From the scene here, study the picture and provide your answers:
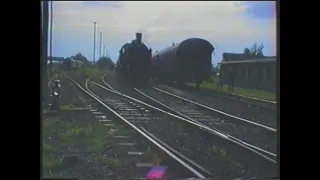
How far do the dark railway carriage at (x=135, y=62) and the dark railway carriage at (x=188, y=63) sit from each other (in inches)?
3.4

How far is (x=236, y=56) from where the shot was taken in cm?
341

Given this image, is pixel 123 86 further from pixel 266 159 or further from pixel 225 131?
pixel 266 159

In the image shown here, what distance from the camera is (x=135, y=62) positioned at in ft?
12.0

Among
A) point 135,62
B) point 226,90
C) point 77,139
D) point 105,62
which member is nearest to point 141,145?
point 77,139

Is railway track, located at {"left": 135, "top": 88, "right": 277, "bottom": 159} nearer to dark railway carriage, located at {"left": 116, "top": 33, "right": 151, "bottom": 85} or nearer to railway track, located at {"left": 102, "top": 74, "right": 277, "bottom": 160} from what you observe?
railway track, located at {"left": 102, "top": 74, "right": 277, "bottom": 160}

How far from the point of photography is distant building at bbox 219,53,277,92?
3.27m

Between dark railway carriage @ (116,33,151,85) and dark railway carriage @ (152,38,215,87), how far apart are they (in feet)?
0.29

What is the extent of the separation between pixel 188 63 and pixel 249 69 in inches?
27.3

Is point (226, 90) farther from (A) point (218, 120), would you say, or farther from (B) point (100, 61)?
(B) point (100, 61)

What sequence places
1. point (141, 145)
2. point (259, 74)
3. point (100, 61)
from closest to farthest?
point (100, 61) → point (259, 74) → point (141, 145)

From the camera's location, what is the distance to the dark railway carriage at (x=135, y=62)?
3274 mm
